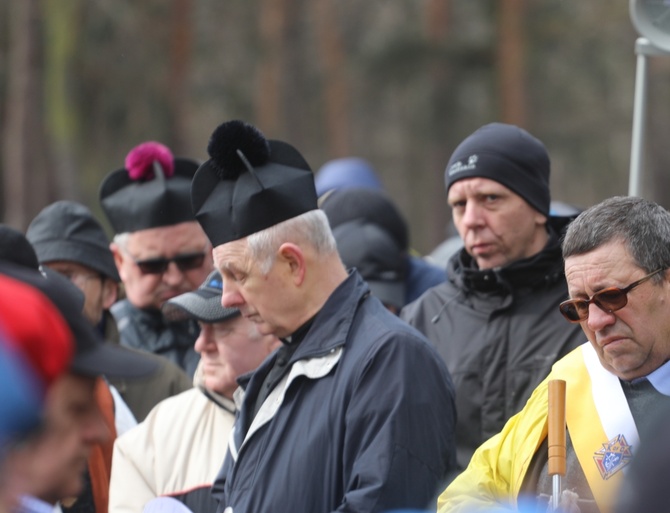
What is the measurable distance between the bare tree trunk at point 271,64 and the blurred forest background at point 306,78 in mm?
48

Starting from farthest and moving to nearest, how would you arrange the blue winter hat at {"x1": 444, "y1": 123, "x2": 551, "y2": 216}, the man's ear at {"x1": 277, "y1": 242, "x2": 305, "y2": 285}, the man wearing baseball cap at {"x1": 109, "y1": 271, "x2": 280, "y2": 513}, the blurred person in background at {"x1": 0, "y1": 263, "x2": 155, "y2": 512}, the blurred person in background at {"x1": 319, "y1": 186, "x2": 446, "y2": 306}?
1. the blurred person in background at {"x1": 319, "y1": 186, "x2": 446, "y2": 306}
2. the blue winter hat at {"x1": 444, "y1": 123, "x2": 551, "y2": 216}
3. the man wearing baseball cap at {"x1": 109, "y1": 271, "x2": 280, "y2": 513}
4. the man's ear at {"x1": 277, "y1": 242, "x2": 305, "y2": 285}
5. the blurred person in background at {"x1": 0, "y1": 263, "x2": 155, "y2": 512}

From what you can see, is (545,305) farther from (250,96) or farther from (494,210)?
(250,96)

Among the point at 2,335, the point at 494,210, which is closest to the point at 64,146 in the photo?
the point at 494,210

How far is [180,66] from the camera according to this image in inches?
920

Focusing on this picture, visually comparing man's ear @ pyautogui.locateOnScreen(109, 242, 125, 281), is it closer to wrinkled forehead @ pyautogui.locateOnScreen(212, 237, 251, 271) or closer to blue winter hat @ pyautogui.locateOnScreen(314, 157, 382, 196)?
wrinkled forehead @ pyautogui.locateOnScreen(212, 237, 251, 271)

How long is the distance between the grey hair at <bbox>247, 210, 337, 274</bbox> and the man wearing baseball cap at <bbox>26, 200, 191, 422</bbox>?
157 centimetres

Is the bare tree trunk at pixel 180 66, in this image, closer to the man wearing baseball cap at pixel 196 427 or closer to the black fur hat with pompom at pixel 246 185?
the man wearing baseball cap at pixel 196 427

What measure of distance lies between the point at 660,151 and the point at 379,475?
18400mm

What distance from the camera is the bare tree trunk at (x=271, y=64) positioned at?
24639 millimetres

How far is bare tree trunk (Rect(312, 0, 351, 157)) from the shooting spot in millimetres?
27188

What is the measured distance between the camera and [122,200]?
627 centimetres

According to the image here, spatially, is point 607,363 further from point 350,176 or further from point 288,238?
point 350,176

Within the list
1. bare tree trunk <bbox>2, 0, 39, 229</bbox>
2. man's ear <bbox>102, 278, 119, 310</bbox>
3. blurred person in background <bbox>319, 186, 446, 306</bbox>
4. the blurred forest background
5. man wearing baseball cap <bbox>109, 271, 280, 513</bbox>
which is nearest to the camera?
man wearing baseball cap <bbox>109, 271, 280, 513</bbox>

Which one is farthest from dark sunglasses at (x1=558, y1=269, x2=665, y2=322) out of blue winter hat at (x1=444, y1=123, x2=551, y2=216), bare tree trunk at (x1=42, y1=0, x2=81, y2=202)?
bare tree trunk at (x1=42, y1=0, x2=81, y2=202)
